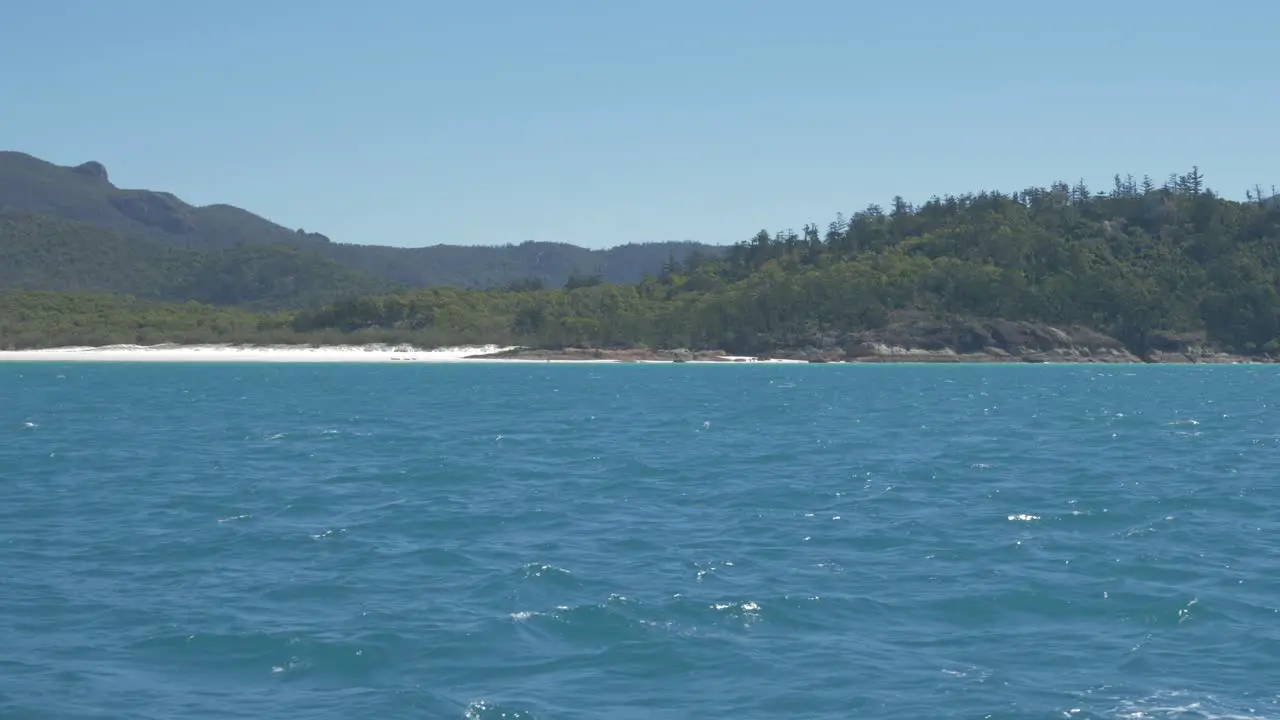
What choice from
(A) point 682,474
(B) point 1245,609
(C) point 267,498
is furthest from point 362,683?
(A) point 682,474

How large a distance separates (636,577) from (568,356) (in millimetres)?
145011

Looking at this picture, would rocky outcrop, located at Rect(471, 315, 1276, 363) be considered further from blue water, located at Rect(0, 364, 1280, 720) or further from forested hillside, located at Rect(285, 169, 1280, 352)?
blue water, located at Rect(0, 364, 1280, 720)

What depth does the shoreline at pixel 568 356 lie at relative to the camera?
159125mm

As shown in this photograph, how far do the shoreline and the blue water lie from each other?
113530 millimetres

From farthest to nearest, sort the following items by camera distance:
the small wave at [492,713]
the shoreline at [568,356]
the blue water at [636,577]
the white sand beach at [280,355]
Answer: the shoreline at [568,356]
the white sand beach at [280,355]
the blue water at [636,577]
the small wave at [492,713]

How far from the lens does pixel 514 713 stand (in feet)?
47.5

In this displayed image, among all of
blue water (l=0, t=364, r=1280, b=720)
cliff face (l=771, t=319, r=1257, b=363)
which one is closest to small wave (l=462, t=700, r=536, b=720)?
blue water (l=0, t=364, r=1280, b=720)

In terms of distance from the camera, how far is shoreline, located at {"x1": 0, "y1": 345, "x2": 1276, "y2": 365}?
159125 mm

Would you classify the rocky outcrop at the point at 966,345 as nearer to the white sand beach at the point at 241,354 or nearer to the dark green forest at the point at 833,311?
the dark green forest at the point at 833,311

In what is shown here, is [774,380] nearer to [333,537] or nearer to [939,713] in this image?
[333,537]

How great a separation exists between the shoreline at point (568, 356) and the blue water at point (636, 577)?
11353cm

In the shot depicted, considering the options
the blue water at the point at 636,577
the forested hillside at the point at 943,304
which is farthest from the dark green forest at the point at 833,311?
the blue water at the point at 636,577

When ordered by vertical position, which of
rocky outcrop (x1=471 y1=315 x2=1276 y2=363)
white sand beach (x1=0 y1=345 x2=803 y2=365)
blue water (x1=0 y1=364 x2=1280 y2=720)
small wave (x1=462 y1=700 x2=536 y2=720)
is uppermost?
rocky outcrop (x1=471 y1=315 x2=1276 y2=363)

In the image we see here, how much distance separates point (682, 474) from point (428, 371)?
9223 cm
